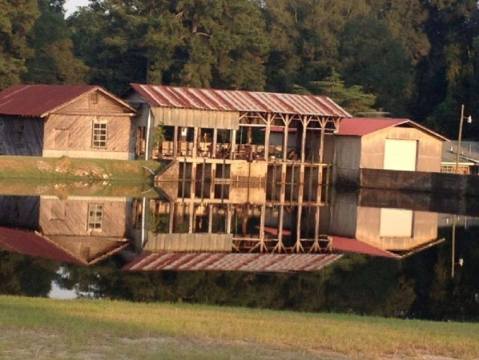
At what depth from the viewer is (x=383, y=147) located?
2271 inches

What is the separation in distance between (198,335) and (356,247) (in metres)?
20.3

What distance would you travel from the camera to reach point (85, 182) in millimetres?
49875

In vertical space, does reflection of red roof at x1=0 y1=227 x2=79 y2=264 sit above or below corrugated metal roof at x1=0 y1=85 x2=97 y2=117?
below

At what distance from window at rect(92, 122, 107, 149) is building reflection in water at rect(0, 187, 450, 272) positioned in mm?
8979

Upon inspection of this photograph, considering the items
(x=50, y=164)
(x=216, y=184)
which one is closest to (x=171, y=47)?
(x=216, y=184)

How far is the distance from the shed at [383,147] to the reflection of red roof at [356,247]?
2136 cm

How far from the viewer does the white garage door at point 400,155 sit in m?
58.2

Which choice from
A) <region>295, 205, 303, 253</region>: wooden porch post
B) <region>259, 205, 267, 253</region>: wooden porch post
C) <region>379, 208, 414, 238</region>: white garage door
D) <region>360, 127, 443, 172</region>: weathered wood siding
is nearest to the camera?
<region>259, 205, 267, 253</region>: wooden porch post

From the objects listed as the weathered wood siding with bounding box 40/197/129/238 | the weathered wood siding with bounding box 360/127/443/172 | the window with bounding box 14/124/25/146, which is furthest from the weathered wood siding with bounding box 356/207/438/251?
the window with bounding box 14/124/25/146

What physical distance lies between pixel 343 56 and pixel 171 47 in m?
15.0

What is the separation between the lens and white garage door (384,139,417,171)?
2292 inches

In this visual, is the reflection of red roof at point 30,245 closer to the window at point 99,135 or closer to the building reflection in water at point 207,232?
the building reflection in water at point 207,232

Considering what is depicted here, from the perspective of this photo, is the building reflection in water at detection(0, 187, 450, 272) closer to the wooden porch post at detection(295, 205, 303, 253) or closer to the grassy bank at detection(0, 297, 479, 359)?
the wooden porch post at detection(295, 205, 303, 253)

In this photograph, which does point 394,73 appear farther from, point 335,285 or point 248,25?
point 335,285
